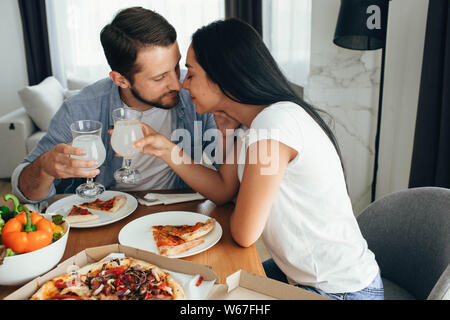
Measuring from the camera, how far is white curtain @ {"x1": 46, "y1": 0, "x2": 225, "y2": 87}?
191 inches

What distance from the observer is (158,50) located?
1663 millimetres

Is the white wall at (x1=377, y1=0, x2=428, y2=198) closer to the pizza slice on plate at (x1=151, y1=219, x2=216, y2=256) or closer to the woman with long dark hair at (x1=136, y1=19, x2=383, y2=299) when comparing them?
the woman with long dark hair at (x1=136, y1=19, x2=383, y2=299)

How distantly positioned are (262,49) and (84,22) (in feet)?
14.1

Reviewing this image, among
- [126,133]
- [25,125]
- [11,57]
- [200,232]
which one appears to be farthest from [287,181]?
[11,57]

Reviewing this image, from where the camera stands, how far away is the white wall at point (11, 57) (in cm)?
484

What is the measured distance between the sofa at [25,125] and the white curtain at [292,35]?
99.9 inches

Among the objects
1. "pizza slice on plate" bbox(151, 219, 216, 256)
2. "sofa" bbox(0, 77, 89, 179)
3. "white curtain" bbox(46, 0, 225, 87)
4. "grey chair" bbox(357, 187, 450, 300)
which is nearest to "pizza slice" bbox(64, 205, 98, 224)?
"pizza slice on plate" bbox(151, 219, 216, 256)

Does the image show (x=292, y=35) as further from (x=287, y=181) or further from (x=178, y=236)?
(x=178, y=236)

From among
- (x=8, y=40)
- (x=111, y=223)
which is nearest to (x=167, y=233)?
(x=111, y=223)

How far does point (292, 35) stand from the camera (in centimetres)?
397

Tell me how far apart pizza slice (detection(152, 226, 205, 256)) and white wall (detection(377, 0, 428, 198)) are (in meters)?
2.07

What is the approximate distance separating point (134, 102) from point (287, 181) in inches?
39.9

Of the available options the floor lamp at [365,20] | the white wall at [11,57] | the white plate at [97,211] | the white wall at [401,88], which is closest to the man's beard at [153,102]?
the white plate at [97,211]

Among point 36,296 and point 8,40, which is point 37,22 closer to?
point 8,40
